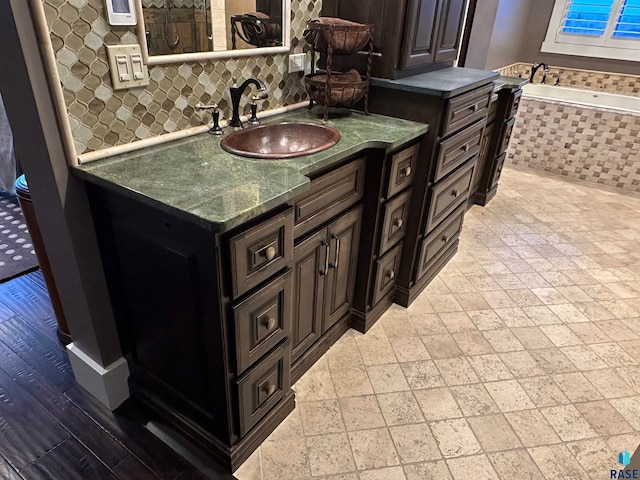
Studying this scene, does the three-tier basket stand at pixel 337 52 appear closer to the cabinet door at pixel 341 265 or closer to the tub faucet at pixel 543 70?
the cabinet door at pixel 341 265

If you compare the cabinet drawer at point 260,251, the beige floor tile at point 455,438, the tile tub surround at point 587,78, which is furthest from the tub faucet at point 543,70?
the cabinet drawer at point 260,251

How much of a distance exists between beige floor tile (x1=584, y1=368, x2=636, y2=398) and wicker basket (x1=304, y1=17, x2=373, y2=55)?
67.6 inches

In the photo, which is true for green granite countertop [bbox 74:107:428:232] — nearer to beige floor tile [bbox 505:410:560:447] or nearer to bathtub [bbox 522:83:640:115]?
beige floor tile [bbox 505:410:560:447]

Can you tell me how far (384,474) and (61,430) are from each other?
A: 113 cm

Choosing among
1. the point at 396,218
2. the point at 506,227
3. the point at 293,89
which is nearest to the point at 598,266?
the point at 506,227

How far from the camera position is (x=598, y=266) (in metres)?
2.73

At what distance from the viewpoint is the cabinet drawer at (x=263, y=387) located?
1334mm

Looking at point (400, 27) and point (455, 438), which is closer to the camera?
point (455, 438)

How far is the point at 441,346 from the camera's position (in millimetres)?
2016

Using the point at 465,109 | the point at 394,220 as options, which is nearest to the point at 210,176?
the point at 394,220

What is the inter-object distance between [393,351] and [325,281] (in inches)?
21.1

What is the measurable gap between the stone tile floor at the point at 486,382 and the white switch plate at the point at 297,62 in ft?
4.03

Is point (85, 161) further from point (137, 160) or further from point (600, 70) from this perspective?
point (600, 70)

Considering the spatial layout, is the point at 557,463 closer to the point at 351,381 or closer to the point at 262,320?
the point at 351,381
